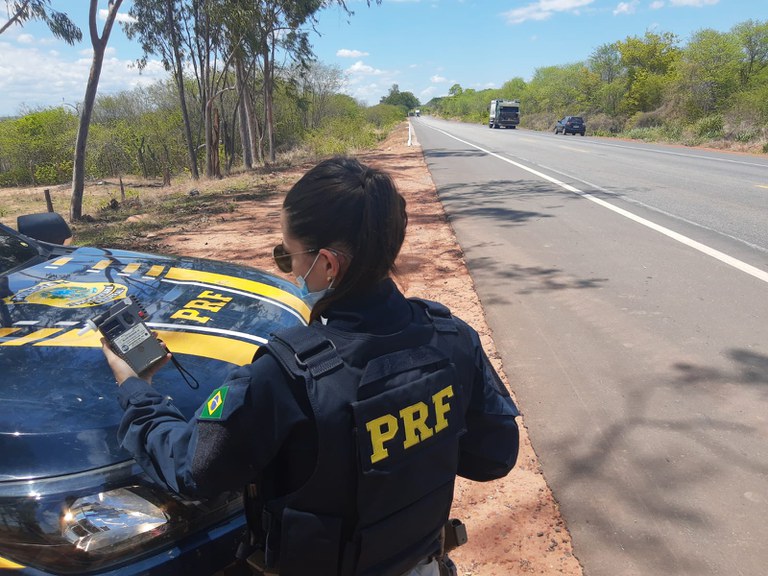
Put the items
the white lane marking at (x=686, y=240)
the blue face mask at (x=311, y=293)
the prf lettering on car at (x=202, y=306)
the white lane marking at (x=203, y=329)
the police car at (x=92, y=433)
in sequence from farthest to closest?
the white lane marking at (x=686, y=240) < the prf lettering on car at (x=202, y=306) < the white lane marking at (x=203, y=329) < the police car at (x=92, y=433) < the blue face mask at (x=311, y=293)

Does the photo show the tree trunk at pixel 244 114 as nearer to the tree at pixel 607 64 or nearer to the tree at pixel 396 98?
the tree at pixel 607 64

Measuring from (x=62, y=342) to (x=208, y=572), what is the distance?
0.96 metres

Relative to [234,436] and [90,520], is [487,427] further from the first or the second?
[90,520]

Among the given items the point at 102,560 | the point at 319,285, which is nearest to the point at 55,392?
the point at 102,560

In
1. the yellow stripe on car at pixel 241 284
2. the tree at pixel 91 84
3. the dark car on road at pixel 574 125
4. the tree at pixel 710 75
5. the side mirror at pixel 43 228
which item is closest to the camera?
the yellow stripe on car at pixel 241 284

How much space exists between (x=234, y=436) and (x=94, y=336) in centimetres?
110

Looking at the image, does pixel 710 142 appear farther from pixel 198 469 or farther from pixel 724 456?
pixel 198 469

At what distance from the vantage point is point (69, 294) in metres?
2.36

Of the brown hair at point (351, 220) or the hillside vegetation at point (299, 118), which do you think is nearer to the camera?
the brown hair at point (351, 220)

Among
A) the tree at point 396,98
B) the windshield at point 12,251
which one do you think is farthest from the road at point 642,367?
the tree at point 396,98

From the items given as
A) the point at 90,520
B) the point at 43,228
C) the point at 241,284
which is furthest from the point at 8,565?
the point at 43,228

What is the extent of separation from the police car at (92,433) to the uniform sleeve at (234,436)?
320 mm

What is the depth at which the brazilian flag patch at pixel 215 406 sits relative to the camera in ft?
3.77

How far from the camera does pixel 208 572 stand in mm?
1522
